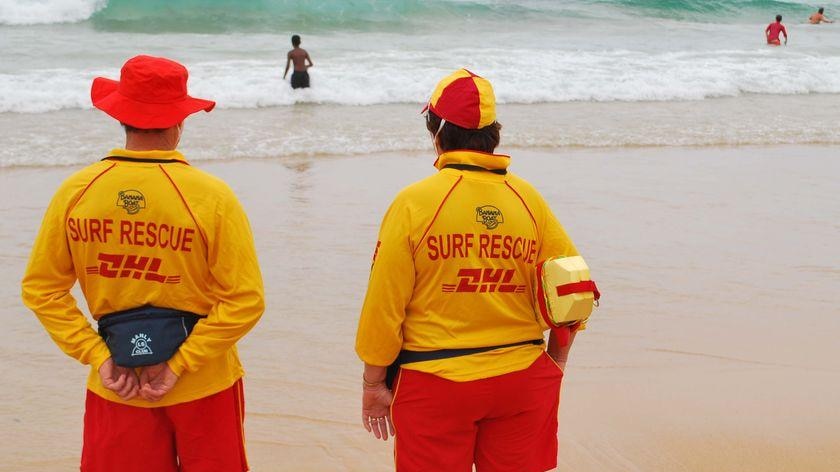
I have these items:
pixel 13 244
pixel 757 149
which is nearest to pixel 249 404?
pixel 13 244

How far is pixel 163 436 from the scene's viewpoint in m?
2.54

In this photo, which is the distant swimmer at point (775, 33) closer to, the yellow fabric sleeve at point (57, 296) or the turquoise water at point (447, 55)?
the turquoise water at point (447, 55)

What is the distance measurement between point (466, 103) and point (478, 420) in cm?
90

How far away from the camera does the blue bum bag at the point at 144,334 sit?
2418mm

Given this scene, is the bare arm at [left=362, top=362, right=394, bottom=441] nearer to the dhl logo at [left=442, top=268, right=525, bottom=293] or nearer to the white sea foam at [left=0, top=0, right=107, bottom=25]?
the dhl logo at [left=442, top=268, right=525, bottom=293]

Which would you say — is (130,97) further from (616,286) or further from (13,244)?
(13,244)

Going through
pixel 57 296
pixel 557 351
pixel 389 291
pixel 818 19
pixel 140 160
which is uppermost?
pixel 140 160

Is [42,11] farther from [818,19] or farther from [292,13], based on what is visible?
[818,19]

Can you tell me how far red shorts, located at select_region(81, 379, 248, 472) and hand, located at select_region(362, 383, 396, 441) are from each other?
39 centimetres

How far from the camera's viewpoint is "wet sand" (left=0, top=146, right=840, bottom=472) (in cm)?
391

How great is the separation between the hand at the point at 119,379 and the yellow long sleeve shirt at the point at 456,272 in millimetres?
623

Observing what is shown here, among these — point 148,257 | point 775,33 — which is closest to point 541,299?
point 148,257

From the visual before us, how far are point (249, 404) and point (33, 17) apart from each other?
20366mm

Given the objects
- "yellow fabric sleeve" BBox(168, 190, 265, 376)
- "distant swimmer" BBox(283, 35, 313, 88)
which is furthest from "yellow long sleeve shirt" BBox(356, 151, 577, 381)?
"distant swimmer" BBox(283, 35, 313, 88)
